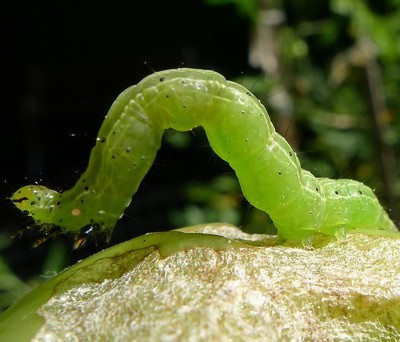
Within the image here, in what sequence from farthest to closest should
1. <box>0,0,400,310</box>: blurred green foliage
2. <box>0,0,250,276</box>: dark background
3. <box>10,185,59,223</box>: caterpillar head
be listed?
<box>0,0,250,276</box>: dark background, <box>0,0,400,310</box>: blurred green foliage, <box>10,185,59,223</box>: caterpillar head

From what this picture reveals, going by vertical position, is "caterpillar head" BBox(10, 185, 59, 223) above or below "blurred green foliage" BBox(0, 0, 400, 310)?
above

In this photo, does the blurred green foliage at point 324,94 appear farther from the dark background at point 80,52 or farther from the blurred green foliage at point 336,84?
the dark background at point 80,52

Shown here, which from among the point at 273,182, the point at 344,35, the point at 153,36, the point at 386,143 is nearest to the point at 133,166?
the point at 273,182

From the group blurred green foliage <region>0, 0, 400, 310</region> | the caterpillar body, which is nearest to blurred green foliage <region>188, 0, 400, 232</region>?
blurred green foliage <region>0, 0, 400, 310</region>

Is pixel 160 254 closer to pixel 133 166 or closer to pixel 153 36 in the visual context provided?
pixel 133 166

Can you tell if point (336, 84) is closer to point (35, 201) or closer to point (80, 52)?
point (80, 52)

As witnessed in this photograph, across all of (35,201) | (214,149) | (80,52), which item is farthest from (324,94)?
(35,201)

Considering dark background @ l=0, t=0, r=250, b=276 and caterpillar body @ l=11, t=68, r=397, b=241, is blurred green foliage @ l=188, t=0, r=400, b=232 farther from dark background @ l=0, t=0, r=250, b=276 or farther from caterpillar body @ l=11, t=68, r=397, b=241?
dark background @ l=0, t=0, r=250, b=276
